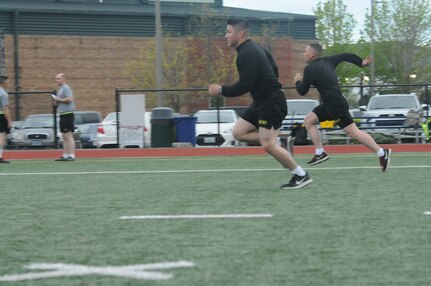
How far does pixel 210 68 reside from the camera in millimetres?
42531

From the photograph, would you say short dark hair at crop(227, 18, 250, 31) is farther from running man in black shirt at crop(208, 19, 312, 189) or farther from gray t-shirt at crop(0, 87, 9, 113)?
gray t-shirt at crop(0, 87, 9, 113)

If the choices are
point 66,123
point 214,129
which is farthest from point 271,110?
point 214,129

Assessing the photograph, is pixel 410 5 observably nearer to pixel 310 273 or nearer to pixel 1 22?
pixel 1 22

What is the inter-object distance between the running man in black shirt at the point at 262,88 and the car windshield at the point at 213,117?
14.9 metres

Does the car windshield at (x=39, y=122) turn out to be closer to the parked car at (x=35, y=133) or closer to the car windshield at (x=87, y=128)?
the parked car at (x=35, y=133)

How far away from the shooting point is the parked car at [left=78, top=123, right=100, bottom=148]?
Result: 2689 cm

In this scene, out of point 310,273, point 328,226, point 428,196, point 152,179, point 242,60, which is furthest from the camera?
point 152,179

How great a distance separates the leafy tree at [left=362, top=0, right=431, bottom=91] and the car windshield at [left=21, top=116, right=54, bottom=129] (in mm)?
28570

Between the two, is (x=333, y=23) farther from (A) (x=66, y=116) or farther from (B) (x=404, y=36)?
(A) (x=66, y=116)

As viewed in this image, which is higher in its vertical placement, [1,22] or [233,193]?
[1,22]

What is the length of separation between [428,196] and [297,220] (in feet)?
6.74

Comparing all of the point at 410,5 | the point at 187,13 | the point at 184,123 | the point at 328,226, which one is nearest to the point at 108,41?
the point at 187,13

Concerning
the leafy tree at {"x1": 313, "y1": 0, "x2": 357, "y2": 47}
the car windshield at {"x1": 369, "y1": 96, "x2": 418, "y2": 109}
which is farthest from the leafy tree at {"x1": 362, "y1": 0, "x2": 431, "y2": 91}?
the car windshield at {"x1": 369, "y1": 96, "x2": 418, "y2": 109}

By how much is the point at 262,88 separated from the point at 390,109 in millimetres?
17000
